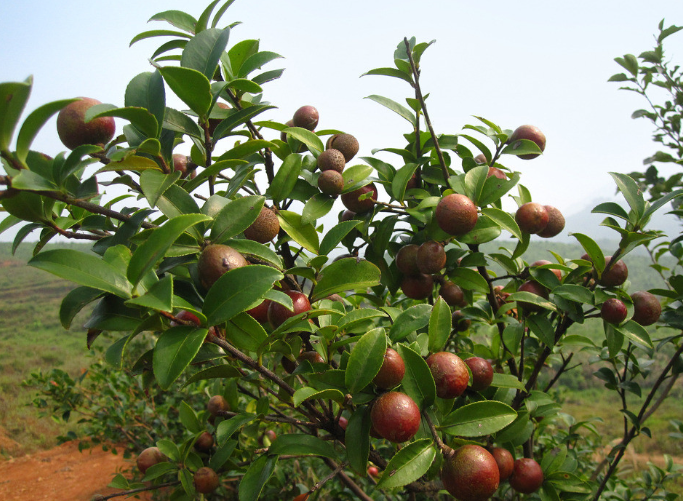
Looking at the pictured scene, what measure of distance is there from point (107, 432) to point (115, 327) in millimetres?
2753

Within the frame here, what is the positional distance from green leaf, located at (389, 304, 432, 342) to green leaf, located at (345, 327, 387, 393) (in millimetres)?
111

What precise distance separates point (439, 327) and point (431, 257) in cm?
22

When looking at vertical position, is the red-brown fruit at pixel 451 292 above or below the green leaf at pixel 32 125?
below

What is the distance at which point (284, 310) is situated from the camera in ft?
2.67

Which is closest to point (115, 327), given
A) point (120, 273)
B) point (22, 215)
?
point (120, 273)

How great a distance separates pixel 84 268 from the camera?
0.56m

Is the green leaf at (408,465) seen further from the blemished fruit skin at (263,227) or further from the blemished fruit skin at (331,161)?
the blemished fruit skin at (331,161)

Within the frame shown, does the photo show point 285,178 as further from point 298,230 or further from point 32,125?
point 32,125

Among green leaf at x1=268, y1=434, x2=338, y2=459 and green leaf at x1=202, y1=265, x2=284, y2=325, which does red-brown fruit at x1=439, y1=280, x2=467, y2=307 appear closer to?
green leaf at x1=268, y1=434, x2=338, y2=459

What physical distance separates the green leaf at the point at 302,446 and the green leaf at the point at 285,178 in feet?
1.70

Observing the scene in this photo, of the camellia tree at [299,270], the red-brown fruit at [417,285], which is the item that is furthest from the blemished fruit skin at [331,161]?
the red-brown fruit at [417,285]

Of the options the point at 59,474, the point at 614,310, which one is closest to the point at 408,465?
Result: the point at 614,310

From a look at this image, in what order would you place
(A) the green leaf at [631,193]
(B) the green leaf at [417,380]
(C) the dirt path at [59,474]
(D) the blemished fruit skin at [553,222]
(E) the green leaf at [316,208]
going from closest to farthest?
(B) the green leaf at [417,380] < (E) the green leaf at [316,208] < (A) the green leaf at [631,193] < (D) the blemished fruit skin at [553,222] < (C) the dirt path at [59,474]

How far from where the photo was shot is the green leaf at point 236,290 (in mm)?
603
